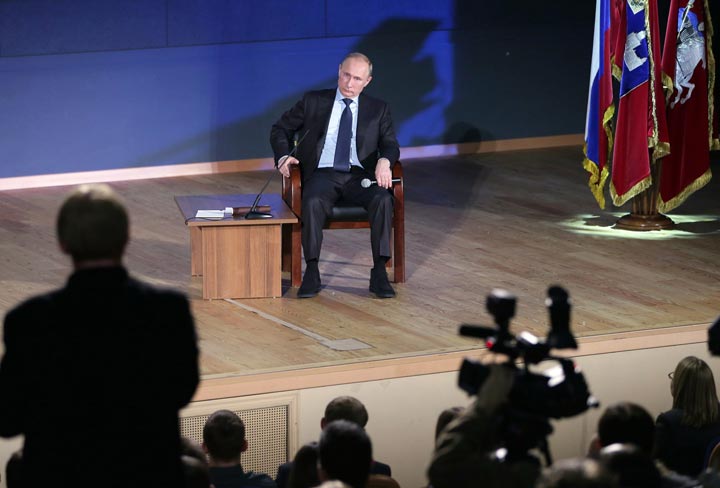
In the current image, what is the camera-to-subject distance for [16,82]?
8258 mm

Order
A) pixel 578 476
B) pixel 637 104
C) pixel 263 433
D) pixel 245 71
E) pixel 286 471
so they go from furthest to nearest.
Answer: pixel 245 71 → pixel 637 104 → pixel 263 433 → pixel 286 471 → pixel 578 476

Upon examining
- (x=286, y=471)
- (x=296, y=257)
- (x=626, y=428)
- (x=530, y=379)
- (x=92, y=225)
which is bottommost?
(x=286, y=471)

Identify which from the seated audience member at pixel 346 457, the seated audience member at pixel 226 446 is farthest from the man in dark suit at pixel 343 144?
the seated audience member at pixel 346 457

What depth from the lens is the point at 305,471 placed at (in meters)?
2.97

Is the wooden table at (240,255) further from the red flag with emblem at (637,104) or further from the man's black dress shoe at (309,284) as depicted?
the red flag with emblem at (637,104)

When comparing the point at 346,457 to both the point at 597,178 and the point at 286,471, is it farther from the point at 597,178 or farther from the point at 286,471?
the point at 597,178

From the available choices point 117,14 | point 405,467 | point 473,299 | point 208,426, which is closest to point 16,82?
point 117,14

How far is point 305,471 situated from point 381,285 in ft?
9.08

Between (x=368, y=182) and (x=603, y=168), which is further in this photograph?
(x=603, y=168)

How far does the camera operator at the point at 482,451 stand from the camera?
2.16 metres

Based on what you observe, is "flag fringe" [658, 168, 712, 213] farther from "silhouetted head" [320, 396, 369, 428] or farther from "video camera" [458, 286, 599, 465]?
"video camera" [458, 286, 599, 465]

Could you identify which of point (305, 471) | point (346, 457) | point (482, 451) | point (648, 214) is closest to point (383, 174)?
point (648, 214)

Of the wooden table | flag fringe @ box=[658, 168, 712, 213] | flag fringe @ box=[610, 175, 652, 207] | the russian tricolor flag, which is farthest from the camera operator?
flag fringe @ box=[658, 168, 712, 213]

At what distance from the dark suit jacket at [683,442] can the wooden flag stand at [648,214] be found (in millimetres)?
3315
